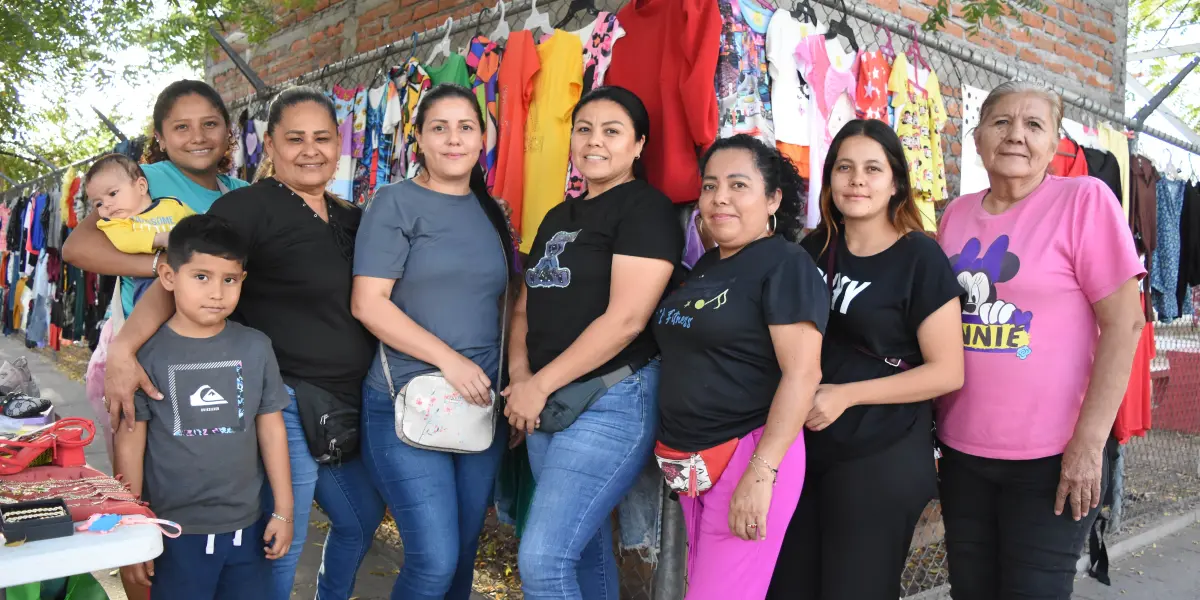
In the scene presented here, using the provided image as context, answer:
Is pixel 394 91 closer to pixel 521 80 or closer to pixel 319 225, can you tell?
pixel 521 80

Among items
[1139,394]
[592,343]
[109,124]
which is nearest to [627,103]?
[592,343]

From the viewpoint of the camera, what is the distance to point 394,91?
432 cm

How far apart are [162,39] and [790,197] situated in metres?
6.09

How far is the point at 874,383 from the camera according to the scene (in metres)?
2.12

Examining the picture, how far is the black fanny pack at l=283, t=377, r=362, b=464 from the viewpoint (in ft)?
7.61

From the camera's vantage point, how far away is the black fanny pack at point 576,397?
7.51ft

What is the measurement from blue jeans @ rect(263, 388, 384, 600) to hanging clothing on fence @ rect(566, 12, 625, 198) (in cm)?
135

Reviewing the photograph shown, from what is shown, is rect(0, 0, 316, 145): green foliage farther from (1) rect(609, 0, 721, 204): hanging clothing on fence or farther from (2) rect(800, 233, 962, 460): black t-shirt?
(2) rect(800, 233, 962, 460): black t-shirt

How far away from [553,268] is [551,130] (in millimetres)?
1176

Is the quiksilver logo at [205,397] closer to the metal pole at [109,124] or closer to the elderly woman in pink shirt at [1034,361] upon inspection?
the elderly woman in pink shirt at [1034,361]

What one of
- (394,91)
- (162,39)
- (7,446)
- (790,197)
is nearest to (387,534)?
(394,91)

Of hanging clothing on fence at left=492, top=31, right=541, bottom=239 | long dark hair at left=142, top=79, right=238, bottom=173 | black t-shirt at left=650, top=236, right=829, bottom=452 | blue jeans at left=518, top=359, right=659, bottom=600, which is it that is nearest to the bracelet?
black t-shirt at left=650, top=236, right=829, bottom=452

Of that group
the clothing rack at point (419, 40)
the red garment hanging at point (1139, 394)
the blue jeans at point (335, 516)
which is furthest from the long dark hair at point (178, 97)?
the red garment hanging at point (1139, 394)

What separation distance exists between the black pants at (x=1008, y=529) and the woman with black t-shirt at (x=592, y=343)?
3.01 ft
